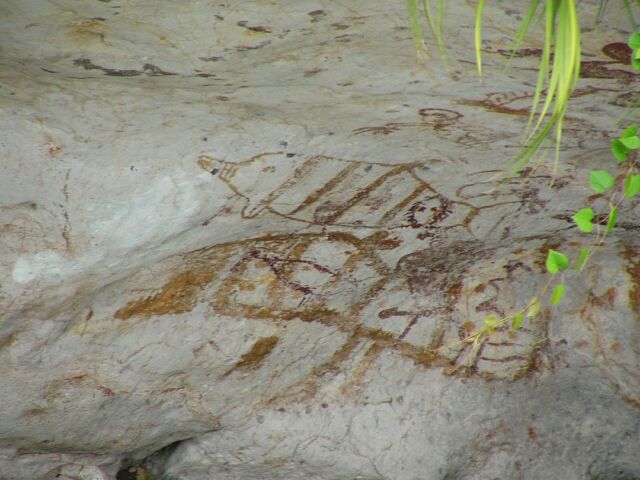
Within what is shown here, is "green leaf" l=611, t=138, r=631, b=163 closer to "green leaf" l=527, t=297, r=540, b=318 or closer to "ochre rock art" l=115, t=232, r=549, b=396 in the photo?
"green leaf" l=527, t=297, r=540, b=318

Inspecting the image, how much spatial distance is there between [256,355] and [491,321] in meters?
0.74

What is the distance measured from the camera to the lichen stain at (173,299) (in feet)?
8.79

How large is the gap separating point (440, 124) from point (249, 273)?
117 centimetres

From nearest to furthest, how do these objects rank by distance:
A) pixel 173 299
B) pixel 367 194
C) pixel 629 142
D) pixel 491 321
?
pixel 629 142 → pixel 491 321 → pixel 173 299 → pixel 367 194

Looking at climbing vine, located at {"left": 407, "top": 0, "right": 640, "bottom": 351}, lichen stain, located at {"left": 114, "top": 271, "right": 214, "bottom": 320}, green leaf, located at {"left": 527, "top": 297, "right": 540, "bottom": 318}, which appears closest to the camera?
climbing vine, located at {"left": 407, "top": 0, "right": 640, "bottom": 351}

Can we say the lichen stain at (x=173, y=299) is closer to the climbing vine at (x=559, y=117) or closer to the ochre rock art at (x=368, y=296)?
the ochre rock art at (x=368, y=296)

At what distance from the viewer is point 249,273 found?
2723mm

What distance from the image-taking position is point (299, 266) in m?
2.71

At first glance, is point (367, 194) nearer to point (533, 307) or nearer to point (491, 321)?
point (491, 321)

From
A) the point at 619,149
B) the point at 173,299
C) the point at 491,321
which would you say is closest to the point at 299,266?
the point at 173,299

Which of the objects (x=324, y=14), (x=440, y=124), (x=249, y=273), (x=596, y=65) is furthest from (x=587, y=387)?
(x=324, y=14)

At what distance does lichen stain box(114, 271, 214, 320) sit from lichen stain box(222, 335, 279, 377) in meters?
0.29

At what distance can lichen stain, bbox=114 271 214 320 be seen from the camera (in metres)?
2.68

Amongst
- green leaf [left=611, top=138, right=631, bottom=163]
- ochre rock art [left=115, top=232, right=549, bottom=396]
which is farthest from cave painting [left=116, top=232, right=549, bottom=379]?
green leaf [left=611, top=138, right=631, bottom=163]
